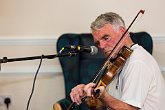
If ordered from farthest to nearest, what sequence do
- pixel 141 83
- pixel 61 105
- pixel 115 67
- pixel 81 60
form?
pixel 81 60, pixel 61 105, pixel 115 67, pixel 141 83

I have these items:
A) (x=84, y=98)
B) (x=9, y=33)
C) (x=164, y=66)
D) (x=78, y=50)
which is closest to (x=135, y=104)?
(x=84, y=98)

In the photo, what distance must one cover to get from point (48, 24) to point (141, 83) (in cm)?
111

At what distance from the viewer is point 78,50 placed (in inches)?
55.9

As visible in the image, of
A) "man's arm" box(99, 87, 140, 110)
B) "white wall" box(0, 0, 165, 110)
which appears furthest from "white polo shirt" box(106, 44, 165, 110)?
"white wall" box(0, 0, 165, 110)

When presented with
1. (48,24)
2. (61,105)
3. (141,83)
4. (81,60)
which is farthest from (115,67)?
(48,24)

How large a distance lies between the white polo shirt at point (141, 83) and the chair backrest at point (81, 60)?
0.61m

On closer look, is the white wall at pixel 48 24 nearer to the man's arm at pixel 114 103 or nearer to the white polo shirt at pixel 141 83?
the white polo shirt at pixel 141 83

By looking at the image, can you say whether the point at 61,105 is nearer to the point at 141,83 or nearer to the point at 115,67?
the point at 115,67

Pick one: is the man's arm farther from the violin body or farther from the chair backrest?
the chair backrest

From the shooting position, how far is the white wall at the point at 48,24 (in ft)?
6.99

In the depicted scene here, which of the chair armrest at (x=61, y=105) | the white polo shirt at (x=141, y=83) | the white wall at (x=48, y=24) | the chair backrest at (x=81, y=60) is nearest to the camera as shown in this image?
the white polo shirt at (x=141, y=83)

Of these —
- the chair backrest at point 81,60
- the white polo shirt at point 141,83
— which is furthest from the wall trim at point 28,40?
the white polo shirt at point 141,83

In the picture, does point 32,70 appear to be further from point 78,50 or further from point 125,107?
point 125,107

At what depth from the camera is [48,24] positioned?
2152 millimetres
